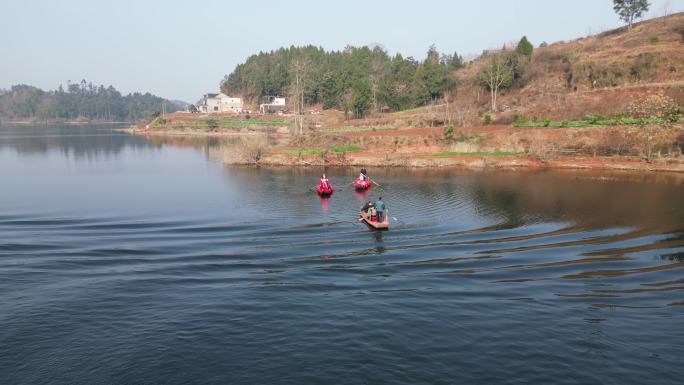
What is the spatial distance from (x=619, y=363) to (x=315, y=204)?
23.9 meters

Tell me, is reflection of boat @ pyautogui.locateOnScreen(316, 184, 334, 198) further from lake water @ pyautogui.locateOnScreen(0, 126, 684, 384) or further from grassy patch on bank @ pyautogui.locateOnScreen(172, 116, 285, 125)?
grassy patch on bank @ pyautogui.locateOnScreen(172, 116, 285, 125)

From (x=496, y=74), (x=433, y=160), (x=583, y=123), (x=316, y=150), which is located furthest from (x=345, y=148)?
(x=496, y=74)

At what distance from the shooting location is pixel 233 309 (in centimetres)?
1805

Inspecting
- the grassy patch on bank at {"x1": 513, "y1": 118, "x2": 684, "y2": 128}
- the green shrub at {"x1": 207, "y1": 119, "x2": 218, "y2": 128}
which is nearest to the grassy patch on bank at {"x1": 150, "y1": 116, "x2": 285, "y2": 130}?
the green shrub at {"x1": 207, "y1": 119, "x2": 218, "y2": 128}

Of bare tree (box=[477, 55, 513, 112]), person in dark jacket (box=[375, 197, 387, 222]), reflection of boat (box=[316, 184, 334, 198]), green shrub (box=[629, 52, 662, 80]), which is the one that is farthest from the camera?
bare tree (box=[477, 55, 513, 112])

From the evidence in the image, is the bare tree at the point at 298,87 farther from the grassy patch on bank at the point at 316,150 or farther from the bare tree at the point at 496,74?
the bare tree at the point at 496,74

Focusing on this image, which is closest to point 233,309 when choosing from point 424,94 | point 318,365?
point 318,365

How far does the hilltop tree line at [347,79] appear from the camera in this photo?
10094 cm

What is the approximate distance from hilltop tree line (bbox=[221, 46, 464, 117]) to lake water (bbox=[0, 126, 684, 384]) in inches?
2616

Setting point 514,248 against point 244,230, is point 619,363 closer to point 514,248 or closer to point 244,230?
point 514,248

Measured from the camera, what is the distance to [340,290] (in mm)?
19641

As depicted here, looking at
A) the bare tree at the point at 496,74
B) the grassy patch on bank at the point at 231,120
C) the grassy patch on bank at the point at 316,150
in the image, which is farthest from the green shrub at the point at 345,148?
the grassy patch on bank at the point at 231,120

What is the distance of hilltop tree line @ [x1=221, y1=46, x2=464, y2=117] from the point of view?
101 m

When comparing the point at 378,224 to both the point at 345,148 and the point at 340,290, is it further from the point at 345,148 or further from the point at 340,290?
the point at 345,148
